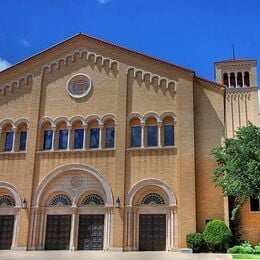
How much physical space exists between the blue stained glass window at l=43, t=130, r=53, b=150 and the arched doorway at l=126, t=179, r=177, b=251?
23.3ft


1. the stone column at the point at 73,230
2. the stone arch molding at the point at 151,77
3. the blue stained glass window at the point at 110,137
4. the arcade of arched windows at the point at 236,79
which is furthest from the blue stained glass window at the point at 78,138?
the arcade of arched windows at the point at 236,79

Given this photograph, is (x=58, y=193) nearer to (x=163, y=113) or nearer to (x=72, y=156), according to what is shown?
(x=72, y=156)

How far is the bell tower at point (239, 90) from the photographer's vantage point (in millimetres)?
58812

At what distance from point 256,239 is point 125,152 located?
10336 mm

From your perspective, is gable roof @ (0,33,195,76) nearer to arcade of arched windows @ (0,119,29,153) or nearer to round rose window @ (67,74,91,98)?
round rose window @ (67,74,91,98)

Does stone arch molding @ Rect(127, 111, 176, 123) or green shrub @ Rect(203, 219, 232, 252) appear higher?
stone arch molding @ Rect(127, 111, 176, 123)

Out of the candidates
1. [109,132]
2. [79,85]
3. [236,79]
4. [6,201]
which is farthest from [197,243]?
[236,79]

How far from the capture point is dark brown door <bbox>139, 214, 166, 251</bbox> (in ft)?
83.2

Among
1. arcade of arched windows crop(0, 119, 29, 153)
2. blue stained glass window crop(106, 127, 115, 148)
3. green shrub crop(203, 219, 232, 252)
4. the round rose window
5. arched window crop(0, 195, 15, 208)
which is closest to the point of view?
green shrub crop(203, 219, 232, 252)

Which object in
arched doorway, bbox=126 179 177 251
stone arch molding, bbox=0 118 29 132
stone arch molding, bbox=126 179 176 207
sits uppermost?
stone arch molding, bbox=0 118 29 132

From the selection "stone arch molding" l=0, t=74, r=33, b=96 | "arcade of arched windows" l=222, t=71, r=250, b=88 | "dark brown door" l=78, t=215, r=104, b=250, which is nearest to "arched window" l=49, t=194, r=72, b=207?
"dark brown door" l=78, t=215, r=104, b=250

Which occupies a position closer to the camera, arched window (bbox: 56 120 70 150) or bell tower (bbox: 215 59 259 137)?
arched window (bbox: 56 120 70 150)

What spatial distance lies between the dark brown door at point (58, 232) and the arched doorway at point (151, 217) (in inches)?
169

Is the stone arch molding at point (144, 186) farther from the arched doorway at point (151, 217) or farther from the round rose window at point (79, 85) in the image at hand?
the round rose window at point (79, 85)
